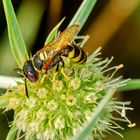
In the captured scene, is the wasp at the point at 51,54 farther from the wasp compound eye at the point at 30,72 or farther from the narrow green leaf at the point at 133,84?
the narrow green leaf at the point at 133,84

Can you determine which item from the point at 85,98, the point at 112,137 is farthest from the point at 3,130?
the point at 85,98

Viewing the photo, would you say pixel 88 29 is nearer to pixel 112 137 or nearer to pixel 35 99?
pixel 112 137

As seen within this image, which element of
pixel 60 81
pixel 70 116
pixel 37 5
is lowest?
pixel 70 116

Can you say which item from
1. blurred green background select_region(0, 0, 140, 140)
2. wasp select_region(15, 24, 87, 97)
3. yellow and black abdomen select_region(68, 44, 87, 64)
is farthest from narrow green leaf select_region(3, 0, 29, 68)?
blurred green background select_region(0, 0, 140, 140)

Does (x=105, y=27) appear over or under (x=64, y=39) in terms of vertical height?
over

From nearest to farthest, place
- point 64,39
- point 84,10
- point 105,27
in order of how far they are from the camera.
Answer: point 64,39
point 84,10
point 105,27

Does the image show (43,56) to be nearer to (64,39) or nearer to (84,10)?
(64,39)

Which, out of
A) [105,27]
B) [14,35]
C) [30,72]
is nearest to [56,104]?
[30,72]
